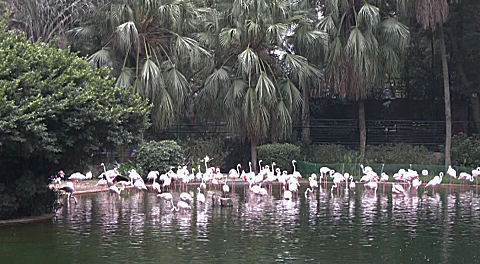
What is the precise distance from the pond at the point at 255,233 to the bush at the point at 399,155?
29.9 ft

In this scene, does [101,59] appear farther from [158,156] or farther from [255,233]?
[255,233]

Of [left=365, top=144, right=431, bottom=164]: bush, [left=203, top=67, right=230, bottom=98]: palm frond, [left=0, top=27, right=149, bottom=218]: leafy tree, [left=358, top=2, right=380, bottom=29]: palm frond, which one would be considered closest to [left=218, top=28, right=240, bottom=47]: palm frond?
[left=203, top=67, right=230, bottom=98]: palm frond

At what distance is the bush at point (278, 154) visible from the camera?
93.6ft

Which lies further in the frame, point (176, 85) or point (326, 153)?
point (326, 153)

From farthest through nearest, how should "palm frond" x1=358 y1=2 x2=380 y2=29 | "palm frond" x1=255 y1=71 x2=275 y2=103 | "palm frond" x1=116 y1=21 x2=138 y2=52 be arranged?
1. "palm frond" x1=358 y1=2 x2=380 y2=29
2. "palm frond" x1=255 y1=71 x2=275 y2=103
3. "palm frond" x1=116 y1=21 x2=138 y2=52

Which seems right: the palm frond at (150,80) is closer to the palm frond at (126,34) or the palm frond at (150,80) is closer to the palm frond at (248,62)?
the palm frond at (126,34)

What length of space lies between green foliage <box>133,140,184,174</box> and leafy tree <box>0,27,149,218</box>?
29.4 ft

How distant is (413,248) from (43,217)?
8.40 meters

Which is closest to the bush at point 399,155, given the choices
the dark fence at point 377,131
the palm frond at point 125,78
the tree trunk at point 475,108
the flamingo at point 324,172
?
the dark fence at point 377,131

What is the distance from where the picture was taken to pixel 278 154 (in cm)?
→ 2855

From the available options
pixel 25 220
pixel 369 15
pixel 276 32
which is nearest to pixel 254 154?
pixel 276 32

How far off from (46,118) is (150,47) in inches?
524

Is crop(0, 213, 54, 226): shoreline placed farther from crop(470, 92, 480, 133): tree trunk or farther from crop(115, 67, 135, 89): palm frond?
crop(470, 92, 480, 133): tree trunk

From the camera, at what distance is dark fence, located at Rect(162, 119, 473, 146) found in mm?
32031
